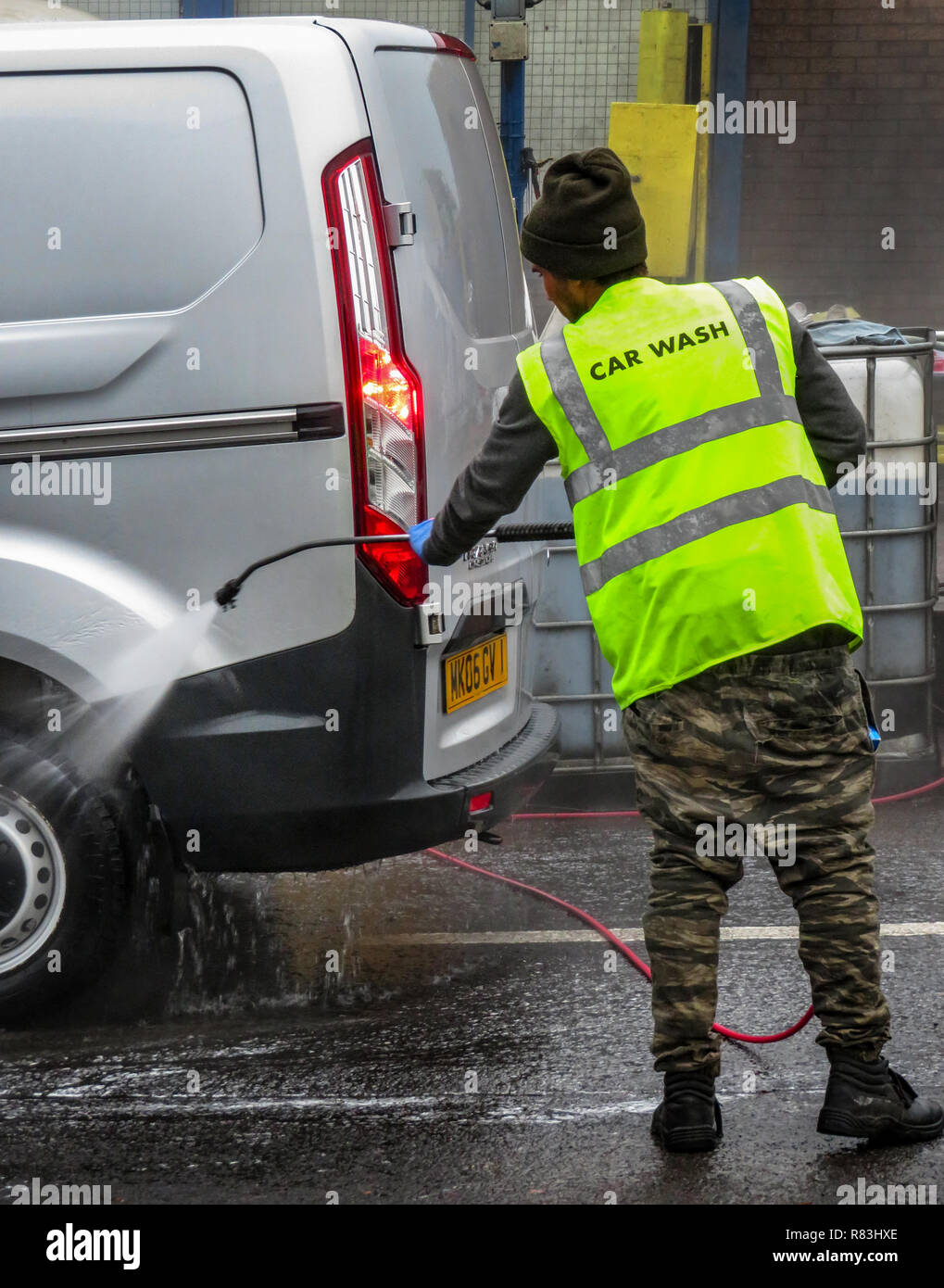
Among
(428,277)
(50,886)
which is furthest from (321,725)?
(428,277)

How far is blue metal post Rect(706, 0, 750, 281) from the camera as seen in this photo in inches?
501

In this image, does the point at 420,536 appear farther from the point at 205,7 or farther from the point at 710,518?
the point at 205,7

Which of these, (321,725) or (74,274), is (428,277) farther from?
(321,725)

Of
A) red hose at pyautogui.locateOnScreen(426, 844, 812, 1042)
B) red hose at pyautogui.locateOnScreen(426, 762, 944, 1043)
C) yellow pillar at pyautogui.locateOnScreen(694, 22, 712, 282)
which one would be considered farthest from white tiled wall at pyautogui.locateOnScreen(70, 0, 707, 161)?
red hose at pyautogui.locateOnScreen(426, 844, 812, 1042)

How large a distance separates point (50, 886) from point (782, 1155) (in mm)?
1672

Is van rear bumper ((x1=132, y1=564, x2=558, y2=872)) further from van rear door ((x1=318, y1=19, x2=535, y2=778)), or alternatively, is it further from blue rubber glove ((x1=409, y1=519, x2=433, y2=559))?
blue rubber glove ((x1=409, y1=519, x2=433, y2=559))

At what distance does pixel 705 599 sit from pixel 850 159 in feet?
37.5

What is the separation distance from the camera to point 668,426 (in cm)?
290

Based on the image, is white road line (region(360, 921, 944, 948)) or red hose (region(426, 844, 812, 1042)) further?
white road line (region(360, 921, 944, 948))

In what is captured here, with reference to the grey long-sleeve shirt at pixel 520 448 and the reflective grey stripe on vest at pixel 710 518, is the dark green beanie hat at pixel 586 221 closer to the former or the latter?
the grey long-sleeve shirt at pixel 520 448

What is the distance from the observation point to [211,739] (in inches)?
135

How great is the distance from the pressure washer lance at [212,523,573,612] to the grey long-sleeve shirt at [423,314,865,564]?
11 centimetres

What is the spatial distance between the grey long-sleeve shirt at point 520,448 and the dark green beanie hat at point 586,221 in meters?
0.24

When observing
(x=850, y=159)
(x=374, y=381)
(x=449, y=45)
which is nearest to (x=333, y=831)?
(x=374, y=381)
